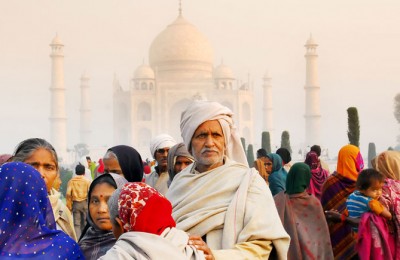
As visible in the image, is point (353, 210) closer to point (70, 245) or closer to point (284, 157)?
point (70, 245)

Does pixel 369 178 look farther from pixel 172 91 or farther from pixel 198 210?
pixel 172 91

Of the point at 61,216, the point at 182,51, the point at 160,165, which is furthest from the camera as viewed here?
the point at 182,51

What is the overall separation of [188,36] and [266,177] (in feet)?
98.0

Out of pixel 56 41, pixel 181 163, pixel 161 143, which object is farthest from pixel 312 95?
pixel 181 163

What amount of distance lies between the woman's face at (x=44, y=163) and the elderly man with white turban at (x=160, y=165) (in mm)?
1344

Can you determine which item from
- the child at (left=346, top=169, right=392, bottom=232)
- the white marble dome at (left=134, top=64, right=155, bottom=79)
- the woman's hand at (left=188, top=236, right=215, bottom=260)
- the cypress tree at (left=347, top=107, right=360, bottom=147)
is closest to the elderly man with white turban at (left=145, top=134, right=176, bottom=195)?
the child at (left=346, top=169, right=392, bottom=232)

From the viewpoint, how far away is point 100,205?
2.18 meters

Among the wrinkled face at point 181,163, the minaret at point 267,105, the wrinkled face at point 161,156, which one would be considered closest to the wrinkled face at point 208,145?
the wrinkled face at point 181,163

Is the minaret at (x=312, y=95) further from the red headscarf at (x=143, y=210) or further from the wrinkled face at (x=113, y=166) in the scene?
the red headscarf at (x=143, y=210)

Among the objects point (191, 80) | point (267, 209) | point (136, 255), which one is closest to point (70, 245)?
point (136, 255)

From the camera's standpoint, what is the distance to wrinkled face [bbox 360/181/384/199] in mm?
3268

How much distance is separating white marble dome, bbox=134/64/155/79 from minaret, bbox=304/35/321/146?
8364 mm

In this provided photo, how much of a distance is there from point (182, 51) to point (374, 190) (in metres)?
31.5

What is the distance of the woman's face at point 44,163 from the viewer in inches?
87.8
